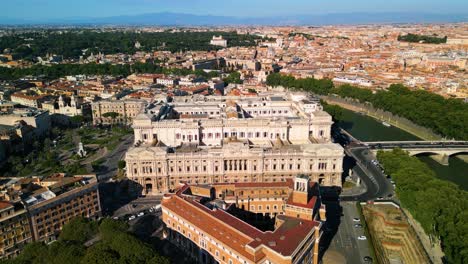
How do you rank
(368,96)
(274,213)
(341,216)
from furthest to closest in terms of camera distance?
(368,96)
(341,216)
(274,213)

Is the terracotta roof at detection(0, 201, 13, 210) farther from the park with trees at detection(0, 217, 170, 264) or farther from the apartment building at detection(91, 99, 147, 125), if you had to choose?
the apartment building at detection(91, 99, 147, 125)

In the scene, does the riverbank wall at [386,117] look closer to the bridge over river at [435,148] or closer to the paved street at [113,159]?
the bridge over river at [435,148]

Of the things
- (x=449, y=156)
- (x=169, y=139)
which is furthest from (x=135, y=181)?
(x=449, y=156)

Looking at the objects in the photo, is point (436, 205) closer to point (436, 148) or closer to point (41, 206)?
point (436, 148)

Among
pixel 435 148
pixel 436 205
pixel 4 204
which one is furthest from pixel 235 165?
pixel 435 148

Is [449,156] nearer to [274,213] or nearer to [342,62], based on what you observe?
[274,213]

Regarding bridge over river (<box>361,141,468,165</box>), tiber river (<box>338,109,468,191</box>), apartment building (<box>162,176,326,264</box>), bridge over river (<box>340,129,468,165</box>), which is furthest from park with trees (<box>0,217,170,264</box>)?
tiber river (<box>338,109,468,191</box>)
